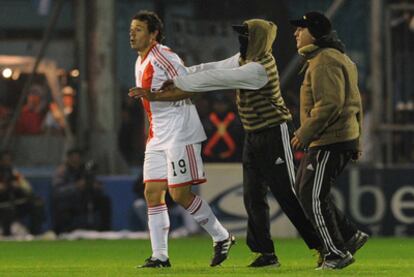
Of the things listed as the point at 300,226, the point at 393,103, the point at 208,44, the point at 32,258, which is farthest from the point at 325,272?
the point at 208,44

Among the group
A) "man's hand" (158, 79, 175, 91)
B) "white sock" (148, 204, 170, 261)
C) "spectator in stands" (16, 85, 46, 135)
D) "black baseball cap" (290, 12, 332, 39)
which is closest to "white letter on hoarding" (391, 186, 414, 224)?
"spectator in stands" (16, 85, 46, 135)

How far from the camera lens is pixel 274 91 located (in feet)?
42.2

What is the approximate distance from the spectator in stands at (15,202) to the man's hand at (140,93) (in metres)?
7.87

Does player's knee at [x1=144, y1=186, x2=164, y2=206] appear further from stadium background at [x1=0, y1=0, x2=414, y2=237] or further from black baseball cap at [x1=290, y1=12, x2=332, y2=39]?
stadium background at [x1=0, y1=0, x2=414, y2=237]

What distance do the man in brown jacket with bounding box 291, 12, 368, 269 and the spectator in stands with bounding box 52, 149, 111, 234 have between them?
26.8 feet

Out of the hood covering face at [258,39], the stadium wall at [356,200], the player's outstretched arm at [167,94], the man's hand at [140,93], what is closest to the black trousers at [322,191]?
the hood covering face at [258,39]

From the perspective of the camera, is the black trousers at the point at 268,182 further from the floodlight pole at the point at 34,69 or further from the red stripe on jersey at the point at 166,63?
the floodlight pole at the point at 34,69

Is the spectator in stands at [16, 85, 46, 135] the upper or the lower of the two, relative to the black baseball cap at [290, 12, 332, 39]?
lower

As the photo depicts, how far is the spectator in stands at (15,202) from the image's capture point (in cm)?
2042

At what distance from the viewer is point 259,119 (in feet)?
42.3

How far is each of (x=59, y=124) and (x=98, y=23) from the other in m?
1.50

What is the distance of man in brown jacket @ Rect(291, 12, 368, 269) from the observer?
1230cm

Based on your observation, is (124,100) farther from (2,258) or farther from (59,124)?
(2,258)

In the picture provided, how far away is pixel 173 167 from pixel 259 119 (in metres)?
0.79
